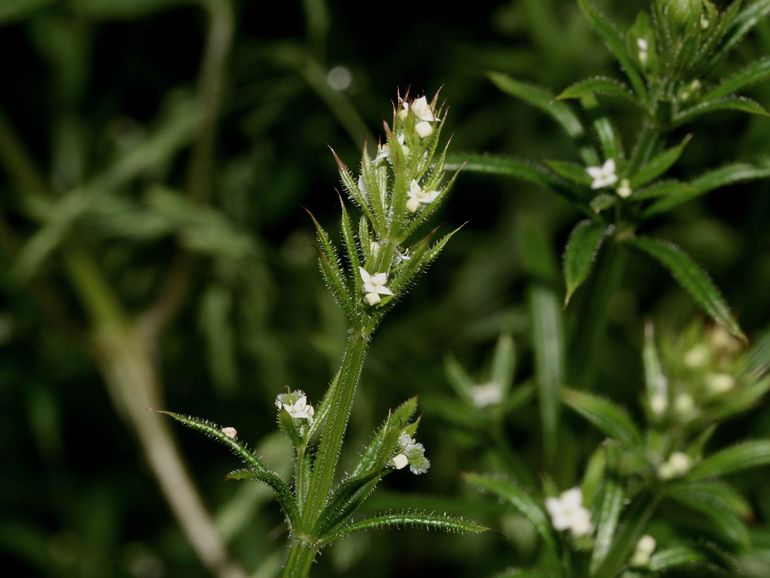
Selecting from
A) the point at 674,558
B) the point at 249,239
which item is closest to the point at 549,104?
the point at 674,558

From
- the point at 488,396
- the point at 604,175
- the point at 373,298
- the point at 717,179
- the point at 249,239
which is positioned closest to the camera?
the point at 373,298

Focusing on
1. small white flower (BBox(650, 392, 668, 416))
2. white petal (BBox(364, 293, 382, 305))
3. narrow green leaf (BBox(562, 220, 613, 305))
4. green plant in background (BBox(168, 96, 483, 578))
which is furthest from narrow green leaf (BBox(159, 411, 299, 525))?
small white flower (BBox(650, 392, 668, 416))

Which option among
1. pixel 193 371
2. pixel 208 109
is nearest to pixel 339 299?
pixel 208 109

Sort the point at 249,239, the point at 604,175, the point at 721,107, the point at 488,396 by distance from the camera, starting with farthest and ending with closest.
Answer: the point at 249,239 < the point at 488,396 < the point at 604,175 < the point at 721,107

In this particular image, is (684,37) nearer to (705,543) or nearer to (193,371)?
(705,543)

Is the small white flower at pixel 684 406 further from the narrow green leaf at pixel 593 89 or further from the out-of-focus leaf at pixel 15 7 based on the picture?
the out-of-focus leaf at pixel 15 7

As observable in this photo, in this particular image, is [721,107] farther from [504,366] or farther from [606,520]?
[504,366]

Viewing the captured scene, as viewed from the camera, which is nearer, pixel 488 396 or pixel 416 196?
pixel 416 196

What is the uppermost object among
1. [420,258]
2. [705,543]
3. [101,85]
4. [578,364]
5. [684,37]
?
[101,85]
